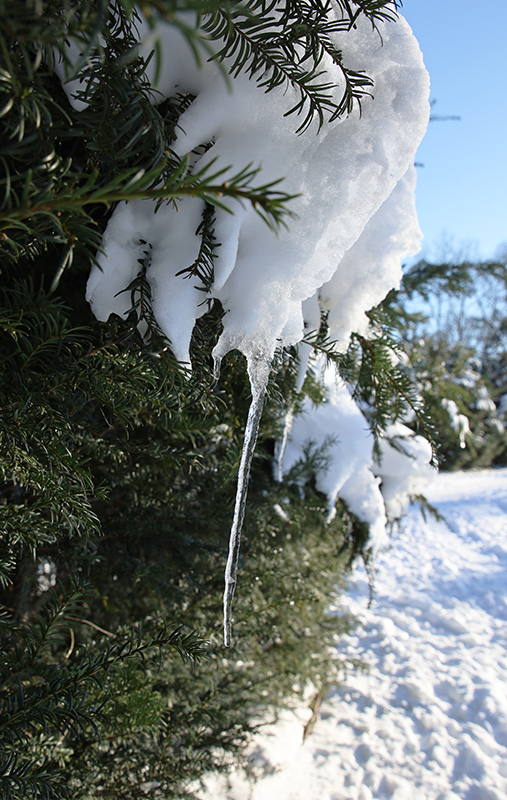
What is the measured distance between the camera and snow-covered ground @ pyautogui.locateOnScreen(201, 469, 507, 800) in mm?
2273

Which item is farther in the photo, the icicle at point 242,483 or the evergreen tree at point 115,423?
the icicle at point 242,483

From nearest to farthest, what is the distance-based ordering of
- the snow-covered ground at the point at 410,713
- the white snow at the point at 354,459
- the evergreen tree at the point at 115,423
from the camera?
1. the evergreen tree at the point at 115,423
2. the white snow at the point at 354,459
3. the snow-covered ground at the point at 410,713

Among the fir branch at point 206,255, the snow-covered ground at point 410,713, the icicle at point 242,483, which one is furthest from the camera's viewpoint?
the snow-covered ground at point 410,713

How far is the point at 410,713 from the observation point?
2938 mm

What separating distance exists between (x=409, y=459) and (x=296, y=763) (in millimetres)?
1667

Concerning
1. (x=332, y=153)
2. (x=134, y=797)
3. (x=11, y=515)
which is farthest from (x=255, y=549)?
(x=332, y=153)

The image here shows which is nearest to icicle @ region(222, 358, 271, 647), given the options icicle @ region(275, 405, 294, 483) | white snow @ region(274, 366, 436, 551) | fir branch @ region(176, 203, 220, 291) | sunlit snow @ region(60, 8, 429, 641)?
sunlit snow @ region(60, 8, 429, 641)

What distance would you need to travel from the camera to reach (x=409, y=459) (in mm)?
2189

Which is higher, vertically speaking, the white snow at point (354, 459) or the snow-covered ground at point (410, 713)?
the white snow at point (354, 459)

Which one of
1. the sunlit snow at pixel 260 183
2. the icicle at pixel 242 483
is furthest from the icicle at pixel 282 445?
the sunlit snow at pixel 260 183

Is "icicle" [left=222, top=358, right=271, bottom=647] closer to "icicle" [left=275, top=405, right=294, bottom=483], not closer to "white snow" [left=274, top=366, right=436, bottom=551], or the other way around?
"icicle" [left=275, top=405, right=294, bottom=483]

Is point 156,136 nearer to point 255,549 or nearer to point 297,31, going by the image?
point 297,31

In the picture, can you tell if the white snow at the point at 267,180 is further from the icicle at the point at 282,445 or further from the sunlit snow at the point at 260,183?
the icicle at the point at 282,445

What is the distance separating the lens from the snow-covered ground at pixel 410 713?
227 centimetres
